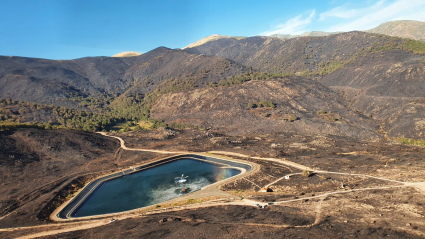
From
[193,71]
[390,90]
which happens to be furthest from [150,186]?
[193,71]

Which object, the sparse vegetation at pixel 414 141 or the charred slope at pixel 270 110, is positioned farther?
the charred slope at pixel 270 110

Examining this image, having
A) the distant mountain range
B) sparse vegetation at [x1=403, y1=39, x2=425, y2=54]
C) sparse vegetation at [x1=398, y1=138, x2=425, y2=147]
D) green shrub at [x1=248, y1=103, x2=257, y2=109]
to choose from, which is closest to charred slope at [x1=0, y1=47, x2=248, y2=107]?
the distant mountain range

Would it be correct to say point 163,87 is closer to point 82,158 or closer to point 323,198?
point 82,158

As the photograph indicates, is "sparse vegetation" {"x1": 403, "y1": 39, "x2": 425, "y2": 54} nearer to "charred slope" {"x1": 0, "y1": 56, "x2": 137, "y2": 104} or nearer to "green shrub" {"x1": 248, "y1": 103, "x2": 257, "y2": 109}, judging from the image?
"green shrub" {"x1": 248, "y1": 103, "x2": 257, "y2": 109}

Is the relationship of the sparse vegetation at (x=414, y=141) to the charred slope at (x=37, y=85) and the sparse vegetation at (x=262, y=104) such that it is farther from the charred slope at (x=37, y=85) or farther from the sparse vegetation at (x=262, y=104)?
the charred slope at (x=37, y=85)

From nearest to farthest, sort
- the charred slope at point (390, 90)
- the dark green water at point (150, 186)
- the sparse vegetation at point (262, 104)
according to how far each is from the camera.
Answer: the dark green water at point (150, 186)
the charred slope at point (390, 90)
the sparse vegetation at point (262, 104)

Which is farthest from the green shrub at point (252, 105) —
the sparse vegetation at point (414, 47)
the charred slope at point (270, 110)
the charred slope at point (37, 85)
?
the charred slope at point (37, 85)
